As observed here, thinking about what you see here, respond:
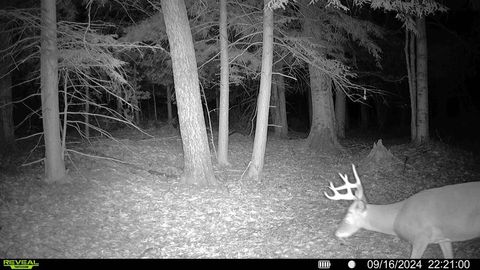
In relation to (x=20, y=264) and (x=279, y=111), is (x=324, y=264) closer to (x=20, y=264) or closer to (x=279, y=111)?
(x=20, y=264)

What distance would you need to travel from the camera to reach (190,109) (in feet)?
31.4

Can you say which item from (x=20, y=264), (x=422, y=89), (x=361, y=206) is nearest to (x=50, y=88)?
(x=20, y=264)

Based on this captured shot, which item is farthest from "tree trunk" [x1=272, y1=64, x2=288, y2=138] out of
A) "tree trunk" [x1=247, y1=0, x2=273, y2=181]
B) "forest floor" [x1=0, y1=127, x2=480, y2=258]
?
"tree trunk" [x1=247, y1=0, x2=273, y2=181]

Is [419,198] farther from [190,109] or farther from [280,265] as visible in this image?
[190,109]

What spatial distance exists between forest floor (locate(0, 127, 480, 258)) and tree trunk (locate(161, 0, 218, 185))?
57cm

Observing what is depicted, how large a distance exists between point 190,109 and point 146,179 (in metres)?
2.25

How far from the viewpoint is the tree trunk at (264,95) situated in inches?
394

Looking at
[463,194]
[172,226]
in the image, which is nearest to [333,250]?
[463,194]

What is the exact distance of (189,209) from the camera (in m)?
8.20

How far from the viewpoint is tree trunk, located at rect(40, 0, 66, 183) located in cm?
850

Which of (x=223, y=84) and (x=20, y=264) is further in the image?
(x=223, y=84)

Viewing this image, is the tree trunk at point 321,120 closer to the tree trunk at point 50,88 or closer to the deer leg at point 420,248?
the tree trunk at point 50,88

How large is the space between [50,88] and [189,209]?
420 centimetres

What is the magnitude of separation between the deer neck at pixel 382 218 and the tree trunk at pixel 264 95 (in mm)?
4838
